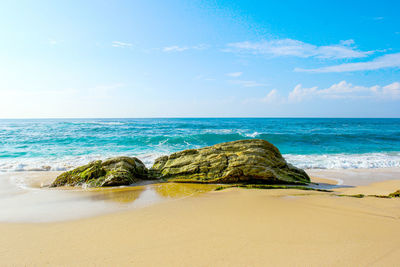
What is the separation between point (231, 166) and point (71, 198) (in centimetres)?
451

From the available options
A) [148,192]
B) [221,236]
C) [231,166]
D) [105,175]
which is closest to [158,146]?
[105,175]

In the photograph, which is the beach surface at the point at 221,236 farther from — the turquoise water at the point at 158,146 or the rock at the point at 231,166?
the turquoise water at the point at 158,146

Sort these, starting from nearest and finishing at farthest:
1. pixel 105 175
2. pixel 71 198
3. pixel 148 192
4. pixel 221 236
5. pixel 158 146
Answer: pixel 221 236 < pixel 71 198 < pixel 148 192 < pixel 105 175 < pixel 158 146

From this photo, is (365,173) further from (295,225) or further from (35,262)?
(35,262)

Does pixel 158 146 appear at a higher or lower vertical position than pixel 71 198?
lower

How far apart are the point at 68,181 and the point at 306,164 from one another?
35.7 feet

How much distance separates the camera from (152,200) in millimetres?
4945

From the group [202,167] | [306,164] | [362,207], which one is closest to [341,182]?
[306,164]

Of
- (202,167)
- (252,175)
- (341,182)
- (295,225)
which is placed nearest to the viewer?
(295,225)

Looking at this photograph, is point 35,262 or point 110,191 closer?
point 35,262

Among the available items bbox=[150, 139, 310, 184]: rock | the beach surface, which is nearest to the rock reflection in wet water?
bbox=[150, 139, 310, 184]: rock

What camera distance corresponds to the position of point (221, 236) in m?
2.92

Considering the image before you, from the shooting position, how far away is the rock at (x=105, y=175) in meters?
6.64

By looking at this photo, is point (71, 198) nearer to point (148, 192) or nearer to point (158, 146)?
point (148, 192)
